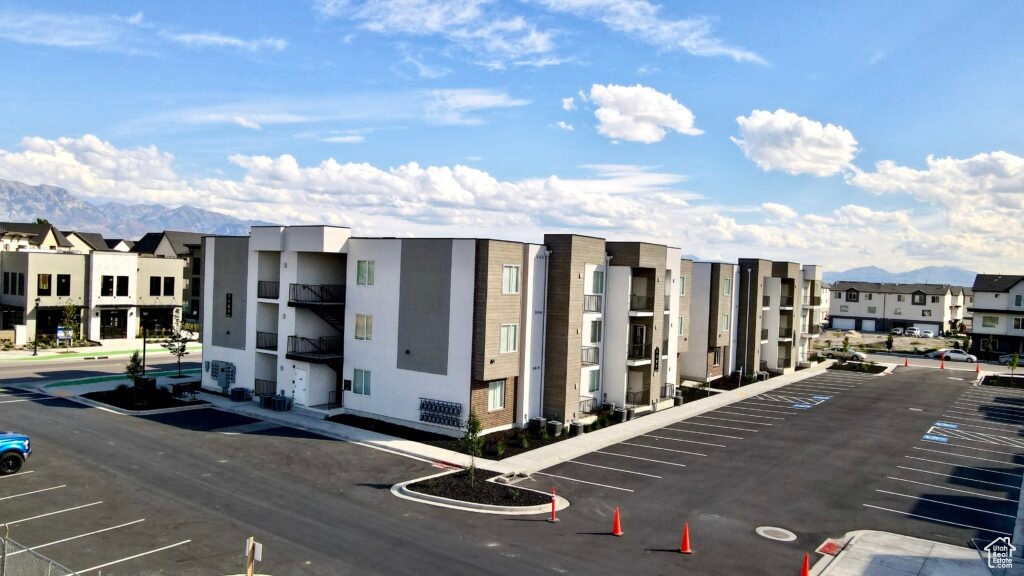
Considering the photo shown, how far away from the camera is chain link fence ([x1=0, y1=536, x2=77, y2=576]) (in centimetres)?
1305

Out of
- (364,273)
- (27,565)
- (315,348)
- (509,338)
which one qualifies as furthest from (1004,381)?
(27,565)

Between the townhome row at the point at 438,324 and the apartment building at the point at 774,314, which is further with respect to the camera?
the apartment building at the point at 774,314

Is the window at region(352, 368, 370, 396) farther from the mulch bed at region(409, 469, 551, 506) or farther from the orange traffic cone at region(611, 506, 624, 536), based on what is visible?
the orange traffic cone at region(611, 506, 624, 536)

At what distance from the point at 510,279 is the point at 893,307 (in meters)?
102

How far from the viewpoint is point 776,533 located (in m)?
21.1

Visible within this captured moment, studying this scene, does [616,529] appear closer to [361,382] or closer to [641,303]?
[361,382]

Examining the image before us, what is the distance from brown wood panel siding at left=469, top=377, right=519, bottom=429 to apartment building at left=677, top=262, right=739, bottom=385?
20854 millimetres

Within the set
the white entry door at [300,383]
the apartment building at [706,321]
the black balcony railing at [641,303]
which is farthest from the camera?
the apartment building at [706,321]

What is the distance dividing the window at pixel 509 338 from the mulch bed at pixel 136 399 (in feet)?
58.4

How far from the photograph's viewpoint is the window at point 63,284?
60.0 m

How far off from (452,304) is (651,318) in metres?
13.9

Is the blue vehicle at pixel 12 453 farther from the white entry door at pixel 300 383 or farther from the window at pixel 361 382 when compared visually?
the window at pixel 361 382

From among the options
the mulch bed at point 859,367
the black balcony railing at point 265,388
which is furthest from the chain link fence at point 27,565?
the mulch bed at point 859,367

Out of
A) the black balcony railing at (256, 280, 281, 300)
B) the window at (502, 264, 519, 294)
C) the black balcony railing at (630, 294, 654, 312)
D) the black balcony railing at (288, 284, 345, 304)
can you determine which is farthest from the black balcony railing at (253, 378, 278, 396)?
the black balcony railing at (630, 294, 654, 312)
